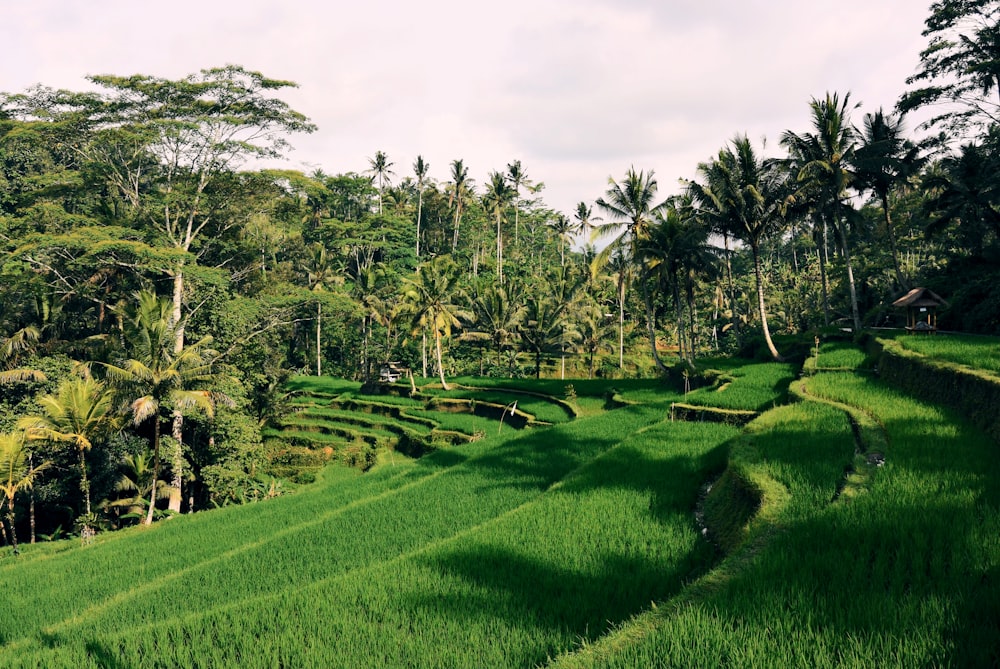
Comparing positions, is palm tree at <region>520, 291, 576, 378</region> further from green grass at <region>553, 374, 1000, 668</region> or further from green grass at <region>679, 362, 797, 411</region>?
green grass at <region>553, 374, 1000, 668</region>

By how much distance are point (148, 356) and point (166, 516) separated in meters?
5.84

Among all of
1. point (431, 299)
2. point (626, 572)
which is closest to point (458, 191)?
point (431, 299)

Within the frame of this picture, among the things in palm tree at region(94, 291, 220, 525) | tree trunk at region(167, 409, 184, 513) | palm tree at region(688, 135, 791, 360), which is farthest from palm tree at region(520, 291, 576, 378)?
tree trunk at region(167, 409, 184, 513)

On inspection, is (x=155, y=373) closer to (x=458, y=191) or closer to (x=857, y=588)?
(x=857, y=588)

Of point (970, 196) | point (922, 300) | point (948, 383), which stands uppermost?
point (970, 196)

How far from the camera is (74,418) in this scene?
57.1ft

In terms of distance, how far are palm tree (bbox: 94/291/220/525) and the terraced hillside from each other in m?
5.87

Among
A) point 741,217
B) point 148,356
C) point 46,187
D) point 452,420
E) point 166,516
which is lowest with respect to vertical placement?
point 166,516

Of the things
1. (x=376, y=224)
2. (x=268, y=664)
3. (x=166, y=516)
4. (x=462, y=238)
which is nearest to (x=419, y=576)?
(x=268, y=664)

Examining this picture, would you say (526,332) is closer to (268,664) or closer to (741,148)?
(741,148)

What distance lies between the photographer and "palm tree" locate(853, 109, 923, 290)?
23984mm

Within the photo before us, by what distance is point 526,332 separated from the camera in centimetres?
3850

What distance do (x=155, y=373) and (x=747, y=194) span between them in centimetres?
2366

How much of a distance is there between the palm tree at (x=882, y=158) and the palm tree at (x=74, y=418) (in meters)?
30.5
